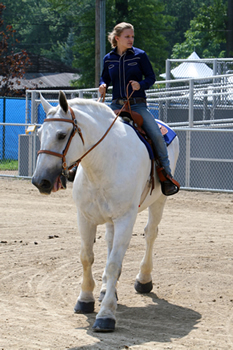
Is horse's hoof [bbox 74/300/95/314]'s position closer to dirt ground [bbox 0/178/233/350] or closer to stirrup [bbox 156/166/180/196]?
dirt ground [bbox 0/178/233/350]

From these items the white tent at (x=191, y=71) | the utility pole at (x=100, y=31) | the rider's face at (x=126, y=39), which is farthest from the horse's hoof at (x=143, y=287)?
the white tent at (x=191, y=71)

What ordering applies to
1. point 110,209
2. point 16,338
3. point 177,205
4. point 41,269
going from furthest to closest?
point 177,205, point 41,269, point 110,209, point 16,338

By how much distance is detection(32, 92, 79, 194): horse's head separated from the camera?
4.37 meters

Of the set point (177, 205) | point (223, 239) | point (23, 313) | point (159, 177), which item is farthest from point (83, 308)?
point (177, 205)

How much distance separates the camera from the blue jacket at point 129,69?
5.82 m

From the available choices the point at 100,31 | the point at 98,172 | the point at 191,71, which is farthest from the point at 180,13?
the point at 98,172

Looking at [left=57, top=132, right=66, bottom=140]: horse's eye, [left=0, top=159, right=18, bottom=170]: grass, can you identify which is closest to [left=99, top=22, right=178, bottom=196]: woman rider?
[left=57, top=132, right=66, bottom=140]: horse's eye

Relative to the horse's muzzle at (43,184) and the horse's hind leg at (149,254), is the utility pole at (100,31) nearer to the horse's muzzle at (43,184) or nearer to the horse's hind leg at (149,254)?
the horse's hind leg at (149,254)

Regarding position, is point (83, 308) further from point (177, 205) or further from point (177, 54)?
point (177, 54)

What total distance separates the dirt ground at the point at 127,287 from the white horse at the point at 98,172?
0.34 meters

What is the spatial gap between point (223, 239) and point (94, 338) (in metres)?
4.89

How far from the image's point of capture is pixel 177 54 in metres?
61.8

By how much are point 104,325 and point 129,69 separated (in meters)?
2.70

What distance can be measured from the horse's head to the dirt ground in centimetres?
132
